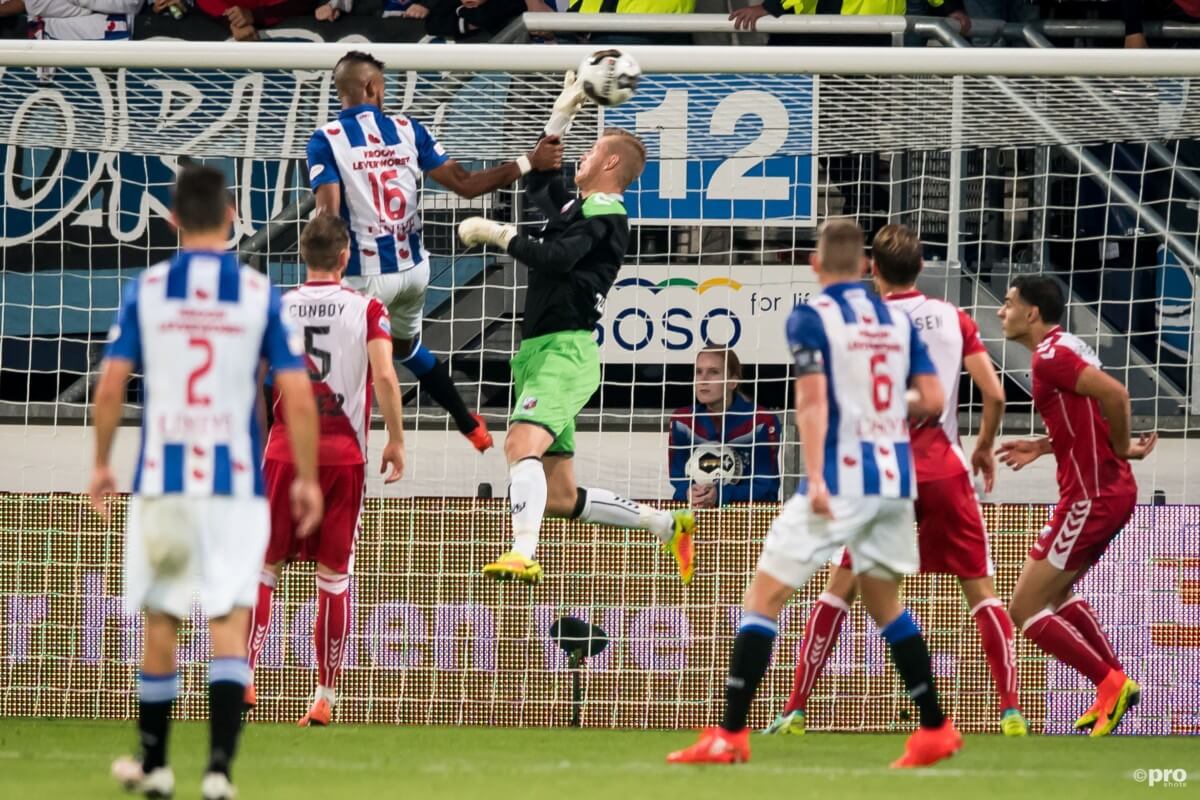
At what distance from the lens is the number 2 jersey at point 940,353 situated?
25.5 ft

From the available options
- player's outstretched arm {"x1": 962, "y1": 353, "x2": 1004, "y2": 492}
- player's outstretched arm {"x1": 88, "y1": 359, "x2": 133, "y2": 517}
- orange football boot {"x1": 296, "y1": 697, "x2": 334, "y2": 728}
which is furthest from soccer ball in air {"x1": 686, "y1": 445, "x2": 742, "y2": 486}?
player's outstretched arm {"x1": 88, "y1": 359, "x2": 133, "y2": 517}

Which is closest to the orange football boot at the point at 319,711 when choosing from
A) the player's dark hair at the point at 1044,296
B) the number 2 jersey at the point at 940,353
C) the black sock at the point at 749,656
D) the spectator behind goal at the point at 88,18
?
the black sock at the point at 749,656

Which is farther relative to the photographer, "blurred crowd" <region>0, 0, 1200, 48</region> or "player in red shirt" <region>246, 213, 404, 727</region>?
"blurred crowd" <region>0, 0, 1200, 48</region>

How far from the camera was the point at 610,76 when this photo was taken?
848cm

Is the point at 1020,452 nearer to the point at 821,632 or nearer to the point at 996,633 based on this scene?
the point at 996,633

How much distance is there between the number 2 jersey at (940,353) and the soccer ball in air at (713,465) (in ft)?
7.30

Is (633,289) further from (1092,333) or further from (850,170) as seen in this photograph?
(1092,333)

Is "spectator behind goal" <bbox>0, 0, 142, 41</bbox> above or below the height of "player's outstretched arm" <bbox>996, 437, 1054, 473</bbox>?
above

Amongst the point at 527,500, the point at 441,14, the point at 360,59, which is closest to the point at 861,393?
the point at 527,500

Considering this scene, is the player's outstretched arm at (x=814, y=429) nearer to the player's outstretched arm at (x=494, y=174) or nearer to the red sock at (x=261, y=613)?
the player's outstretched arm at (x=494, y=174)

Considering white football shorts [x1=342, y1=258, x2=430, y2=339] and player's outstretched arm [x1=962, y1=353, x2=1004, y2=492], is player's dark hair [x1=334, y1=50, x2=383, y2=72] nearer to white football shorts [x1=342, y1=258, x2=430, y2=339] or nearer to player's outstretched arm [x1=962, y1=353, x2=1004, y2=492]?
white football shorts [x1=342, y1=258, x2=430, y2=339]

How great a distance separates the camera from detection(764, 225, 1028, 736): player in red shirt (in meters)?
7.73

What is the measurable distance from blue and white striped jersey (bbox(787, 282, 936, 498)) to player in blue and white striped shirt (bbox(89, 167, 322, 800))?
186cm

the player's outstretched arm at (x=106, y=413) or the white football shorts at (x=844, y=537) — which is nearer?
the player's outstretched arm at (x=106, y=413)
